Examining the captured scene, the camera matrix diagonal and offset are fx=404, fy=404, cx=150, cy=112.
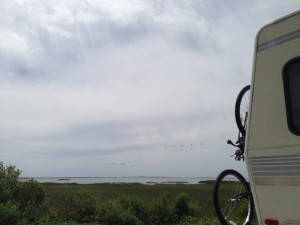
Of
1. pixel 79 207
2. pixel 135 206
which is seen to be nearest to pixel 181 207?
pixel 135 206

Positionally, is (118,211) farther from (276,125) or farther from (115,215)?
(276,125)

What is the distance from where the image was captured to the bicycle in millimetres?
6953

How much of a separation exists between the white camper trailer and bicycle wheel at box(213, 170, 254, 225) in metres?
1.50

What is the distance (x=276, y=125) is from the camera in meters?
5.27

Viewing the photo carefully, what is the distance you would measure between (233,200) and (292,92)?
265 centimetres

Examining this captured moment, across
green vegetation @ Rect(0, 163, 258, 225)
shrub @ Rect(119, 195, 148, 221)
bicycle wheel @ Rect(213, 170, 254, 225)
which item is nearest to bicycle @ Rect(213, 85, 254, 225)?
bicycle wheel @ Rect(213, 170, 254, 225)

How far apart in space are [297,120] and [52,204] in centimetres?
1310

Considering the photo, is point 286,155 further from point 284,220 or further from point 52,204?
point 52,204

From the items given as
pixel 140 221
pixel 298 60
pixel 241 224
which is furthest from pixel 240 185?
pixel 140 221

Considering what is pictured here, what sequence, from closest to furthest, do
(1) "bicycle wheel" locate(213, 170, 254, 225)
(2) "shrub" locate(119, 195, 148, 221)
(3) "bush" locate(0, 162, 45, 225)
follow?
(1) "bicycle wheel" locate(213, 170, 254, 225) → (3) "bush" locate(0, 162, 45, 225) → (2) "shrub" locate(119, 195, 148, 221)

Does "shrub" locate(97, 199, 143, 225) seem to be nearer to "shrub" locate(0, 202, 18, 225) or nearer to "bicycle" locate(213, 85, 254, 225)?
"shrub" locate(0, 202, 18, 225)

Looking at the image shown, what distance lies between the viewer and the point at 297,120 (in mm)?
5055

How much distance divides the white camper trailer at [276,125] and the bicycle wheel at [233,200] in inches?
59.0

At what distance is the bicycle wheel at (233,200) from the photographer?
7.00m
